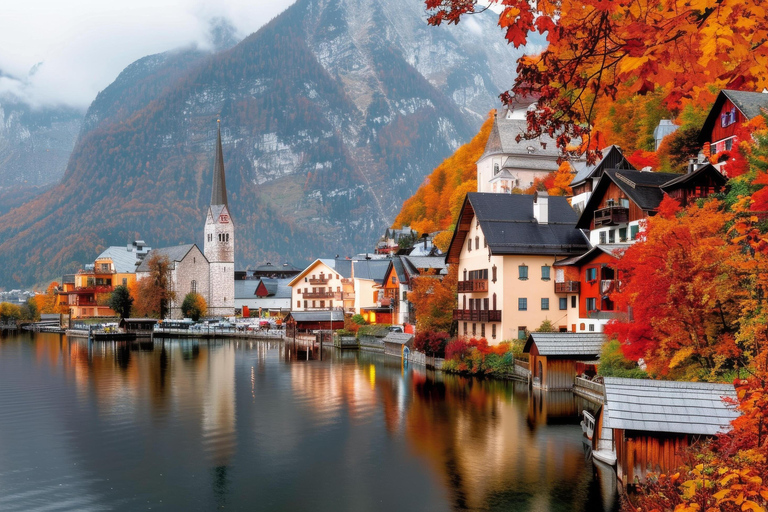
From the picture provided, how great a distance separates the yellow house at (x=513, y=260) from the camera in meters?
51.2

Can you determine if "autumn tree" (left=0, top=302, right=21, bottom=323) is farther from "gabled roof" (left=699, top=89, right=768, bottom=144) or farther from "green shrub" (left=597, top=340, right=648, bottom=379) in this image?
"gabled roof" (left=699, top=89, right=768, bottom=144)

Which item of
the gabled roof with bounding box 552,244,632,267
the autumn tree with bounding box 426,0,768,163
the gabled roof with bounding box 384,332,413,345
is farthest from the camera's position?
the gabled roof with bounding box 384,332,413,345

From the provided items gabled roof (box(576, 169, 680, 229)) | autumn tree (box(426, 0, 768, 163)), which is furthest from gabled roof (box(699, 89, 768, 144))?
autumn tree (box(426, 0, 768, 163))

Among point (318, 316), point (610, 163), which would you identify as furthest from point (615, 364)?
point (318, 316)

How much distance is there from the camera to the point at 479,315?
172 ft

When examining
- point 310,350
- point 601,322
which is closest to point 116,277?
point 310,350

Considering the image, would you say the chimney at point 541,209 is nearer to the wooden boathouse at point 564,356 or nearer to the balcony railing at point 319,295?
the wooden boathouse at point 564,356

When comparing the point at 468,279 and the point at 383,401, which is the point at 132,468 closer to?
the point at 383,401

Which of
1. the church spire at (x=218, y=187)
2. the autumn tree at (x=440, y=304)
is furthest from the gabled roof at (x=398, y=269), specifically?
the church spire at (x=218, y=187)

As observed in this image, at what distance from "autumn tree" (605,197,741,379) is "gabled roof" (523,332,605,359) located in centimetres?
859

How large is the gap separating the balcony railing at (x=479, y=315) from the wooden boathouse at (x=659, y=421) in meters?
28.1

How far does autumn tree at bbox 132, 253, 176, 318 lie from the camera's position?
126812mm

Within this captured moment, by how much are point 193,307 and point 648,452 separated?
11512 centimetres

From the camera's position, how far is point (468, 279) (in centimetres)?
5691
